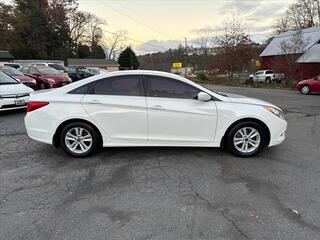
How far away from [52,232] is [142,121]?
2514mm

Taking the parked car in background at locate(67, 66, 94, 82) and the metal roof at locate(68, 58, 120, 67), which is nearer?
the parked car in background at locate(67, 66, 94, 82)

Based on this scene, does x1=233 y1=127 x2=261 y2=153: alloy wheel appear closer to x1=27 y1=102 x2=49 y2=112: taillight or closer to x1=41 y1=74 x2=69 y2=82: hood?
x1=27 y1=102 x2=49 y2=112: taillight

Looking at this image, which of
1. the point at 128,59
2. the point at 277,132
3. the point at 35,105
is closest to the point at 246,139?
the point at 277,132

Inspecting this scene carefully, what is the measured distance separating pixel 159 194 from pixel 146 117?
162 centimetres

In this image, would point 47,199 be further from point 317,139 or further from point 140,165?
point 317,139

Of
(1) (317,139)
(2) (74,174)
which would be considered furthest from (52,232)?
(1) (317,139)

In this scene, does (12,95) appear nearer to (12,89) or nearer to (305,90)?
(12,89)

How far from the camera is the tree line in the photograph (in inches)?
2253

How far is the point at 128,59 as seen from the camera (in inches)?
3017

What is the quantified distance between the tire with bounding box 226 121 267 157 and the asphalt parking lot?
20 centimetres

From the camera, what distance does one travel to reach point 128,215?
11.0 ft

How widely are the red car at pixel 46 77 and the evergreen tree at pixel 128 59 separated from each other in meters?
59.5

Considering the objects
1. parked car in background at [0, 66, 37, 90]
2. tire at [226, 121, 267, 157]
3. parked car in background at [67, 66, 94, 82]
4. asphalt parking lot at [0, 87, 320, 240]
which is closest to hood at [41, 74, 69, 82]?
parked car in background at [0, 66, 37, 90]

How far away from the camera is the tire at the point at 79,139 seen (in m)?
5.18
